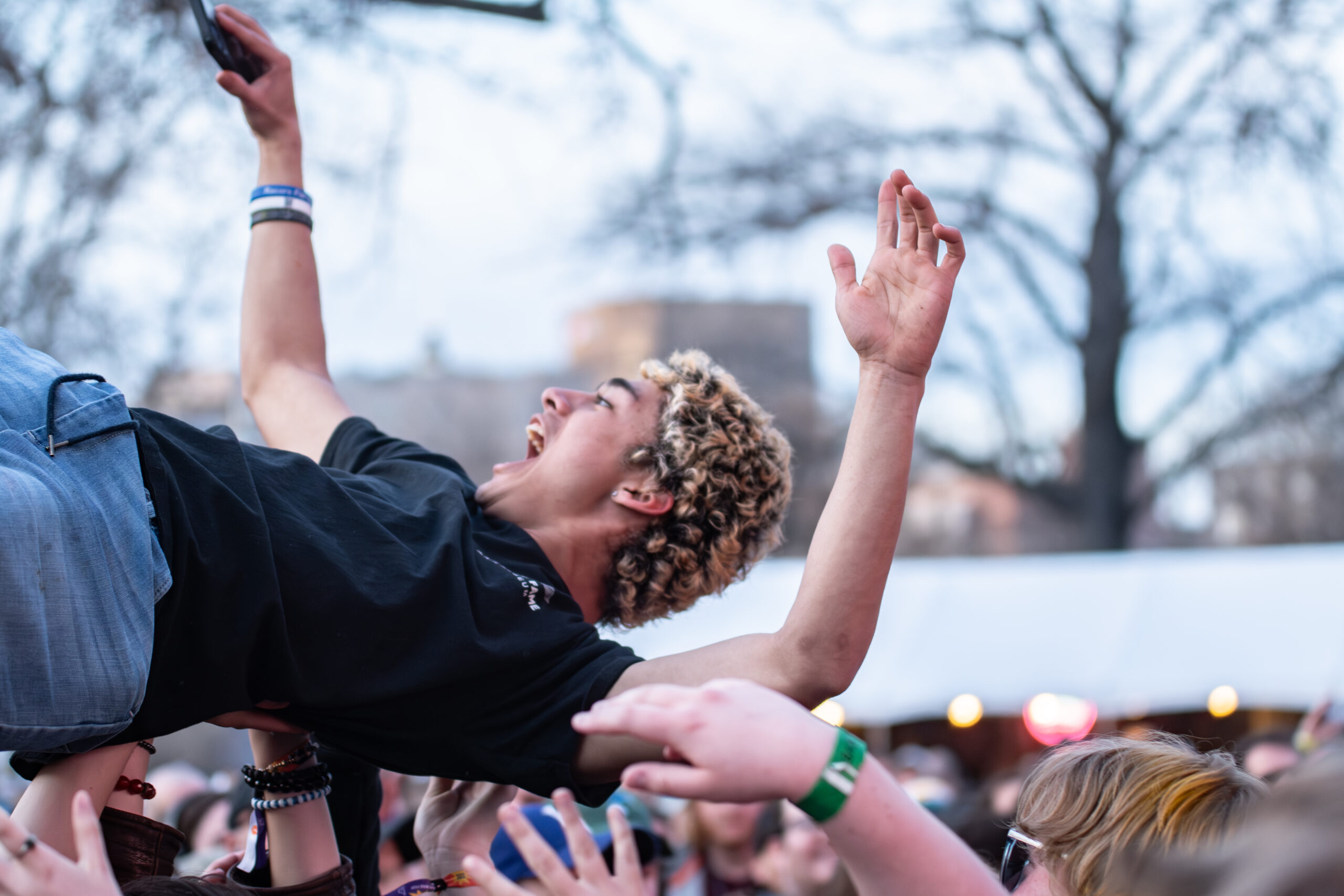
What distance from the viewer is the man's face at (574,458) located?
2.27 meters

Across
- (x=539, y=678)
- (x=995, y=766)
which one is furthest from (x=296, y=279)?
(x=995, y=766)

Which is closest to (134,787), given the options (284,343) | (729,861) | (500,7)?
(284,343)

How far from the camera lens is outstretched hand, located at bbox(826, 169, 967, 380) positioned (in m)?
1.70

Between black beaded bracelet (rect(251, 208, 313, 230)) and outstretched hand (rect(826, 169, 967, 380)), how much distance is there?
1.30 meters

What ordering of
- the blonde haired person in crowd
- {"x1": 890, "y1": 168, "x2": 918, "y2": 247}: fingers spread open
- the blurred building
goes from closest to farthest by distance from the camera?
the blonde haired person in crowd, {"x1": 890, "y1": 168, "x2": 918, "y2": 247}: fingers spread open, the blurred building

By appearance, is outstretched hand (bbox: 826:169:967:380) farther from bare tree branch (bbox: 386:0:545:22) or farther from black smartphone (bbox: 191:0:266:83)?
bare tree branch (bbox: 386:0:545:22)

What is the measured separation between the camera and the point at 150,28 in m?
6.11

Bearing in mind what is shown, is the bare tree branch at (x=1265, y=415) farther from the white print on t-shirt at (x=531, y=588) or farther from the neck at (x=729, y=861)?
the white print on t-shirt at (x=531, y=588)

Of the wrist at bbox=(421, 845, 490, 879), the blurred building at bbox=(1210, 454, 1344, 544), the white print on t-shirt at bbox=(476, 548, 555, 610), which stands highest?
the white print on t-shirt at bbox=(476, 548, 555, 610)

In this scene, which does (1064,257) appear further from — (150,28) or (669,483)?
(669,483)

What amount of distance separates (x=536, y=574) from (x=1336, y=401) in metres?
9.57

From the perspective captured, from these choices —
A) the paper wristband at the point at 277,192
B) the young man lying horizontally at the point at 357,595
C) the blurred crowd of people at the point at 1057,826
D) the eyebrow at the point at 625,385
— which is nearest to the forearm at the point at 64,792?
the young man lying horizontally at the point at 357,595

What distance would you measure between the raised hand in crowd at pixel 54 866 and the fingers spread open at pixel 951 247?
1.29 m

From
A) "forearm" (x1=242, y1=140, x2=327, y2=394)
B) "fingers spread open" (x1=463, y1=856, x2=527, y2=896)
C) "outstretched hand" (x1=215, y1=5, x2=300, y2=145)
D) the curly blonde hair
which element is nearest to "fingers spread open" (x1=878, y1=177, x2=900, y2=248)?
the curly blonde hair
